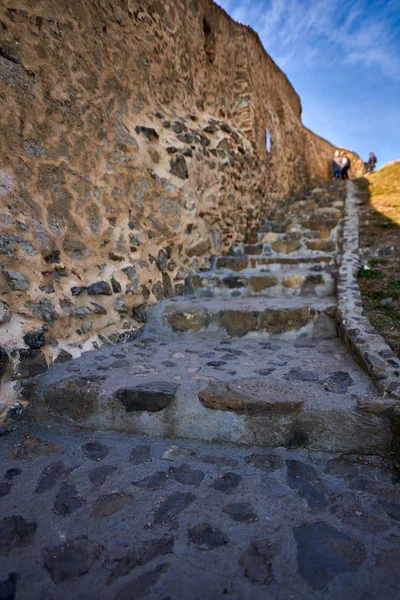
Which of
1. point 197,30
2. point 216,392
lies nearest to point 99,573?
point 216,392

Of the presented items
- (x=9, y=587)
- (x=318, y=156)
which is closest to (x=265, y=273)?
(x=9, y=587)

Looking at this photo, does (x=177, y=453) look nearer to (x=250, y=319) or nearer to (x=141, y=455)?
(x=141, y=455)

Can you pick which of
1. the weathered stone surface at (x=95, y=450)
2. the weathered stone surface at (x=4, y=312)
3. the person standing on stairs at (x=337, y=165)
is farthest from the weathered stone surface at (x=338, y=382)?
the person standing on stairs at (x=337, y=165)

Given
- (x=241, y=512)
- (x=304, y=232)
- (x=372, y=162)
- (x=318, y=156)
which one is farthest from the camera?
(x=372, y=162)

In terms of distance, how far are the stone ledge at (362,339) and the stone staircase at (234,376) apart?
7 centimetres

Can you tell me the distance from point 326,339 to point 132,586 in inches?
84.6

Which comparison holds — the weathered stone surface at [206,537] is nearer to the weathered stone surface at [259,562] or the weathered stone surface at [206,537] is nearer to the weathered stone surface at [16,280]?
the weathered stone surface at [259,562]

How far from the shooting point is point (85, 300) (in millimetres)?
2438

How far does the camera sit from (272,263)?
391cm

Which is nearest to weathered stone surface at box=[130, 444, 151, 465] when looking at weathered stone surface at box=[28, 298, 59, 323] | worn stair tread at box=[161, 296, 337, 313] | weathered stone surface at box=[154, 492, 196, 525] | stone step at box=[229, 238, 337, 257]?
weathered stone surface at box=[154, 492, 196, 525]

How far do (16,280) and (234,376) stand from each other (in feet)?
4.74

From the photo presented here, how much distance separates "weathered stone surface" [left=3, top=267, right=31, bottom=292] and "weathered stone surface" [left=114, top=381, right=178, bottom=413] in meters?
0.91

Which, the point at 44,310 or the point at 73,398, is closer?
the point at 73,398

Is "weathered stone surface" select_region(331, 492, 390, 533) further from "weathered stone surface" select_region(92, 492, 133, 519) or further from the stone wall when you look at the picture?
the stone wall
